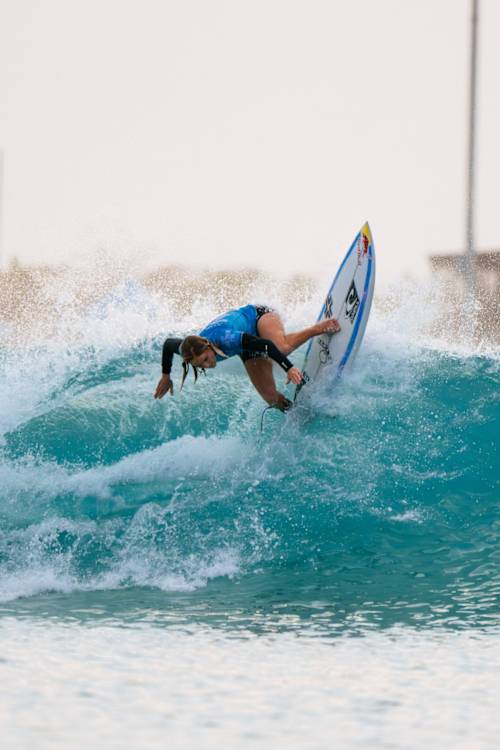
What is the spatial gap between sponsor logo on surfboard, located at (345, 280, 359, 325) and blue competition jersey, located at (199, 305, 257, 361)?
32.3 inches

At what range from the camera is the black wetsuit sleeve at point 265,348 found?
6754 millimetres

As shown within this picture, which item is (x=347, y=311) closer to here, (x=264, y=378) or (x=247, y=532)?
(x=264, y=378)

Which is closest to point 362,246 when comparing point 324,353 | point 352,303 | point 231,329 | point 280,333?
point 352,303

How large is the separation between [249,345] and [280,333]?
1.48 feet

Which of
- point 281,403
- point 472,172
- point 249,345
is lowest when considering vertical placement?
point 281,403

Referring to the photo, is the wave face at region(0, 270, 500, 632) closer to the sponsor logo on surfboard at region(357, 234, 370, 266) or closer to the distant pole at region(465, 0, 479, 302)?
the sponsor logo on surfboard at region(357, 234, 370, 266)

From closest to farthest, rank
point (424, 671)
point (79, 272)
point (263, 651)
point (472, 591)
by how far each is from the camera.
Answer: point (424, 671) → point (263, 651) → point (472, 591) → point (79, 272)

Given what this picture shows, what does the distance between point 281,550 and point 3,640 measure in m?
2.36

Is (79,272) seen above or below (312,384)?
above

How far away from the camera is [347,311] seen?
26.2 feet

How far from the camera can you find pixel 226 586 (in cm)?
575

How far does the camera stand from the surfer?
21.8 ft

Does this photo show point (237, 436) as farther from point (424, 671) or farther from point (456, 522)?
point (424, 671)

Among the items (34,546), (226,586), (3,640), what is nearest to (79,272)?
(34,546)
